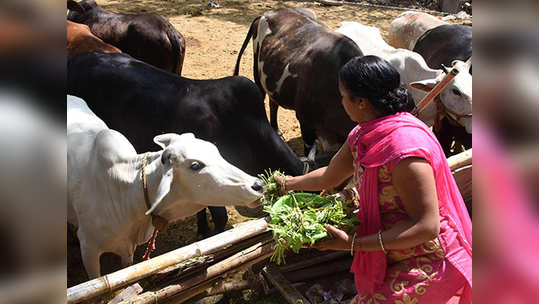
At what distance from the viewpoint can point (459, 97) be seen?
479cm

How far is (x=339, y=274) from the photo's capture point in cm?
369

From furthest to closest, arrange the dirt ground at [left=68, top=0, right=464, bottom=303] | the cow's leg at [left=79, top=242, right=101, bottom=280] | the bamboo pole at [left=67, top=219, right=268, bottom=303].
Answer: the dirt ground at [left=68, top=0, right=464, bottom=303] < the cow's leg at [left=79, top=242, right=101, bottom=280] < the bamboo pole at [left=67, top=219, right=268, bottom=303]

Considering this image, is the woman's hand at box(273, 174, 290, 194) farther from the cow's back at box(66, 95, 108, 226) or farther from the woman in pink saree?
the cow's back at box(66, 95, 108, 226)

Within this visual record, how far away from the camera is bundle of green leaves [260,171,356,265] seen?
2.21 meters

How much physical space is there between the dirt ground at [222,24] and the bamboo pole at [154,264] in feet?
6.41

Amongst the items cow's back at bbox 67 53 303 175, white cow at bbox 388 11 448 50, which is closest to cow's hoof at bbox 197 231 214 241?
cow's back at bbox 67 53 303 175

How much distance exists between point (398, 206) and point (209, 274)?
4.62 ft

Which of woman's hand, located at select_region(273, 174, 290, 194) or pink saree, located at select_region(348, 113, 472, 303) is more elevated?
pink saree, located at select_region(348, 113, 472, 303)

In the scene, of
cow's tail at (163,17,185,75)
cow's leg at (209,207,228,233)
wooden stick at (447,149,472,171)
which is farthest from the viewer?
cow's tail at (163,17,185,75)

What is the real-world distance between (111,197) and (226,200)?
81 centimetres

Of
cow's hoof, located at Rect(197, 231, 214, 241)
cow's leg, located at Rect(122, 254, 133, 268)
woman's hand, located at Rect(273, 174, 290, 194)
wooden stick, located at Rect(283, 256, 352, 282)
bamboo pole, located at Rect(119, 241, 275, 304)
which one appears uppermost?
woman's hand, located at Rect(273, 174, 290, 194)

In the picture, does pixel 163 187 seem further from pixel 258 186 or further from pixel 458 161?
pixel 458 161

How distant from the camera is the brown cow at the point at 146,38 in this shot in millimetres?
6781

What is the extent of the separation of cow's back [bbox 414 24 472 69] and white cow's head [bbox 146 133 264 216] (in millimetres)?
3828
